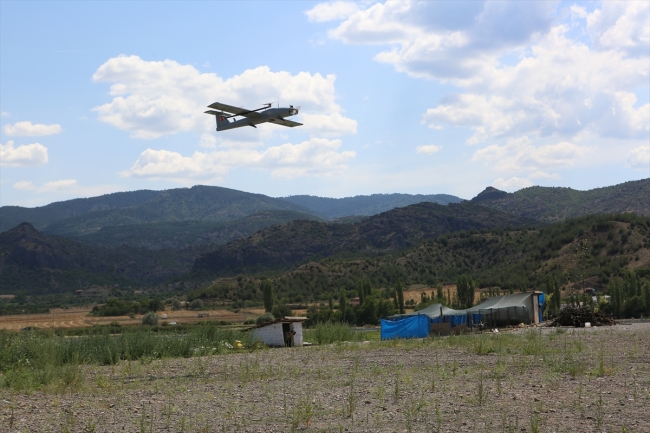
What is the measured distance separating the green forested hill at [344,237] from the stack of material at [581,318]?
10092cm

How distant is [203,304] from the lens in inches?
3780

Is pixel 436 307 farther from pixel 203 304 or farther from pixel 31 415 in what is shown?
pixel 203 304

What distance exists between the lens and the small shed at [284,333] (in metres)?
32.0

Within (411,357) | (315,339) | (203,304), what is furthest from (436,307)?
(203,304)

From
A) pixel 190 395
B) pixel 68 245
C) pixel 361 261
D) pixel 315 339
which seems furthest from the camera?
pixel 68 245

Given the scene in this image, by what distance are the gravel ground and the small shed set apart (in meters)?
10.0

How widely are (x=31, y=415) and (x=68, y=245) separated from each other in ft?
581

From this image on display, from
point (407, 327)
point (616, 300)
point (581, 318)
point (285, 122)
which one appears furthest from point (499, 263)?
point (285, 122)

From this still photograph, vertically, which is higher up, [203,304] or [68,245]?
[68,245]

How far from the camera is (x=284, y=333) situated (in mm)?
32156

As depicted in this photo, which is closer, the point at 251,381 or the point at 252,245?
the point at 251,381

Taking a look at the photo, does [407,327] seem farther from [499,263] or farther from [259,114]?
[499,263]

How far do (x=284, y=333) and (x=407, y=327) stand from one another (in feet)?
21.0

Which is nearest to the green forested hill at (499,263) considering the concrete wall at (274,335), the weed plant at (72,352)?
the concrete wall at (274,335)
